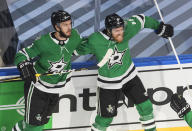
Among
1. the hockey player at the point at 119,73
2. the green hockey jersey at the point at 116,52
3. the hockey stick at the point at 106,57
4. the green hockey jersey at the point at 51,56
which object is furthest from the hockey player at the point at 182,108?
the green hockey jersey at the point at 51,56

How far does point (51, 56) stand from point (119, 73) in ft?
1.86

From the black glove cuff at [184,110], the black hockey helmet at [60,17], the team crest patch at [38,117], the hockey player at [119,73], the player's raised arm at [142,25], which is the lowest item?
the black glove cuff at [184,110]

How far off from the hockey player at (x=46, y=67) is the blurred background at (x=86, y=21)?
50 cm

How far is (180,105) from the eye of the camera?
300 centimetres

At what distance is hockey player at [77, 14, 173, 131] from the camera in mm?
2822

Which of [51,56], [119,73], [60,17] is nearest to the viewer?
[60,17]

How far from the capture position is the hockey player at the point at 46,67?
8.99 feet

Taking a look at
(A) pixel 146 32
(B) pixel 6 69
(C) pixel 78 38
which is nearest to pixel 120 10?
(A) pixel 146 32

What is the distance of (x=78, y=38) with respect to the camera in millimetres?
2861

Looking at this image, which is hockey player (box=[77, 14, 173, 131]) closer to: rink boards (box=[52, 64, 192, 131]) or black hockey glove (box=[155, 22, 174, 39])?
black hockey glove (box=[155, 22, 174, 39])

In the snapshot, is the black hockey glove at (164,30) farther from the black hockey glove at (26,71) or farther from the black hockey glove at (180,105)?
the black hockey glove at (26,71)

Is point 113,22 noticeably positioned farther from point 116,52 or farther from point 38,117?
point 38,117

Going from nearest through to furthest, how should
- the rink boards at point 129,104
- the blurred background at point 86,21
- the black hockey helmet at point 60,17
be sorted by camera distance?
the black hockey helmet at point 60,17, the rink boards at point 129,104, the blurred background at point 86,21

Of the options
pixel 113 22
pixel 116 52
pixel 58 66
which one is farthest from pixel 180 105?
pixel 58 66
